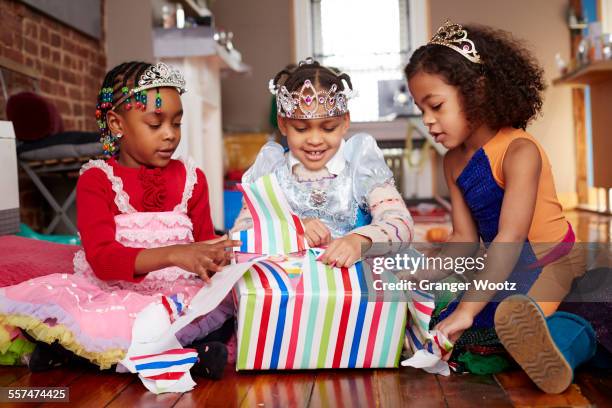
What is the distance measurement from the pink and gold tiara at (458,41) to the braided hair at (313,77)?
28 centimetres

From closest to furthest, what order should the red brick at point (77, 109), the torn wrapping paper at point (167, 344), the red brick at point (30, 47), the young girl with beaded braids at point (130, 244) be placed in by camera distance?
the torn wrapping paper at point (167, 344) < the young girl with beaded braids at point (130, 244) < the red brick at point (30, 47) < the red brick at point (77, 109)

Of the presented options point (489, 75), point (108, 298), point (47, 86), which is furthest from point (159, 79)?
point (47, 86)

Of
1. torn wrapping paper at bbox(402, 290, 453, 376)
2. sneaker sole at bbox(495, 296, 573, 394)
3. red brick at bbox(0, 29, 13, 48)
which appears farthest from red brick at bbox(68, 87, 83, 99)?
sneaker sole at bbox(495, 296, 573, 394)

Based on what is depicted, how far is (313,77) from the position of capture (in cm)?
194

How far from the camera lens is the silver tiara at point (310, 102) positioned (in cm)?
191

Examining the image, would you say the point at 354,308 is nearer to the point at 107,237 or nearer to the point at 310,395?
the point at 310,395

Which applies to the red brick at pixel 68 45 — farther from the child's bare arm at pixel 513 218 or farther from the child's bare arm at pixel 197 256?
the child's bare arm at pixel 513 218

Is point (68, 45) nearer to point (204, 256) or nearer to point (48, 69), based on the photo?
point (48, 69)

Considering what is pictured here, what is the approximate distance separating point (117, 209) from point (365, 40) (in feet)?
18.4

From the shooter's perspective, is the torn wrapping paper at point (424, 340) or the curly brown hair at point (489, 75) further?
the curly brown hair at point (489, 75)

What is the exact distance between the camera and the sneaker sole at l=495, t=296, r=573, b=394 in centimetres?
137

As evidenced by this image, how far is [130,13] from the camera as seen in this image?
458cm

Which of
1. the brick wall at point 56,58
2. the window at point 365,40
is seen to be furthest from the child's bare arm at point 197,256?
the window at point 365,40

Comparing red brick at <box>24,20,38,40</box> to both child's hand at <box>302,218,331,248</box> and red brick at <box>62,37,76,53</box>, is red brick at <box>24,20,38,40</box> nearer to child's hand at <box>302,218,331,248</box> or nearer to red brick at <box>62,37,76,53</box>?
red brick at <box>62,37,76,53</box>
